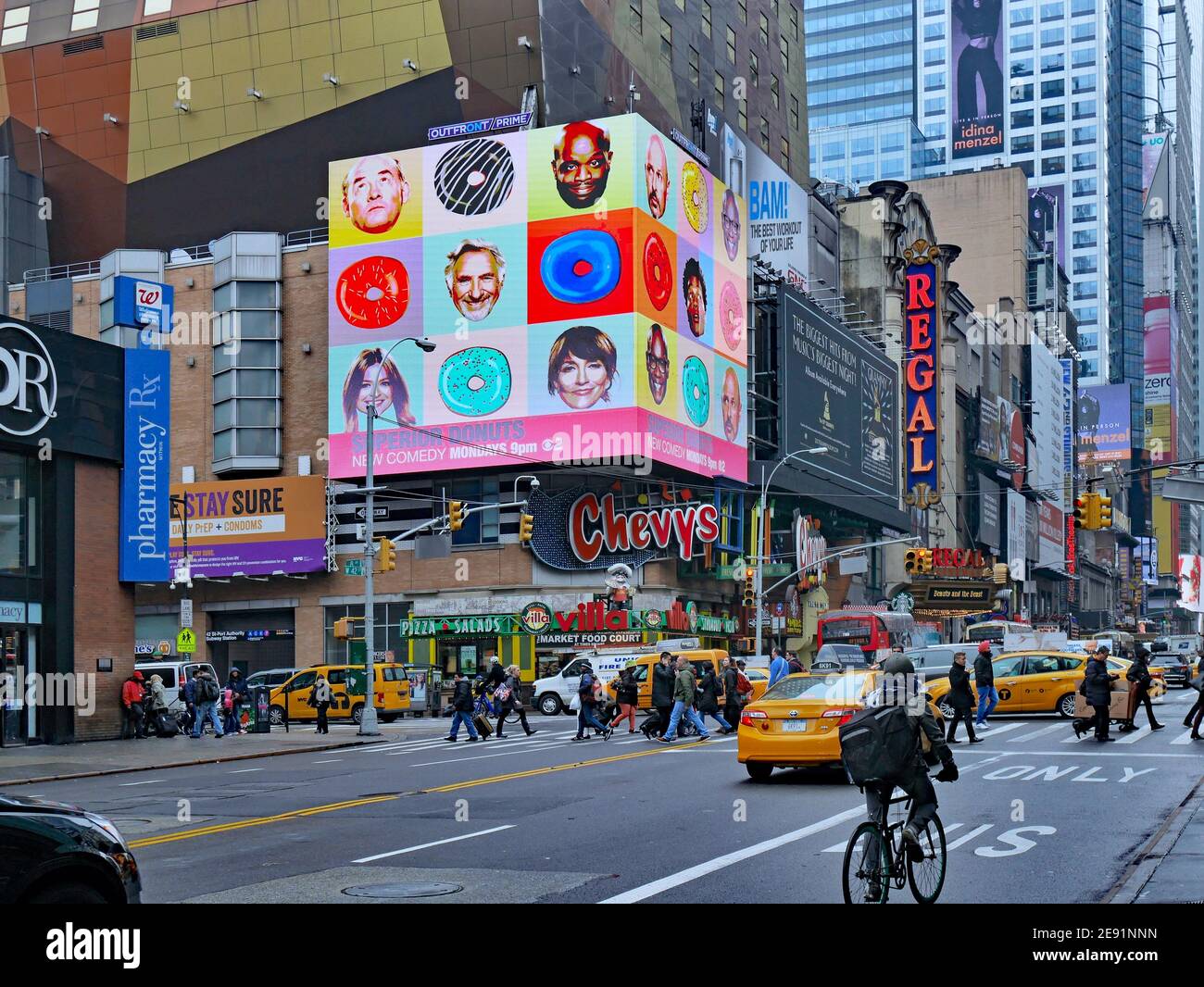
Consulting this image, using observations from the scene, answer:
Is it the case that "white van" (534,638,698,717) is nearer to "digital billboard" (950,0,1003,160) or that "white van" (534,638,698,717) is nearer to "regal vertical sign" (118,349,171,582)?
"regal vertical sign" (118,349,171,582)

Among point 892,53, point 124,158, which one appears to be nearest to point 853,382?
point 124,158

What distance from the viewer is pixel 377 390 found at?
206 feet

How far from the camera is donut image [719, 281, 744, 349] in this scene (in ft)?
221

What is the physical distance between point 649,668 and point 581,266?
76.3 ft

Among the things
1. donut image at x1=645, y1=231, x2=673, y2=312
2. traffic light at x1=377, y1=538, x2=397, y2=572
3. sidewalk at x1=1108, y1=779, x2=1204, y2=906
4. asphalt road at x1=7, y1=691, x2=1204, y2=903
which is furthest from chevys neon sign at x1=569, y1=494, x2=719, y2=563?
sidewalk at x1=1108, y1=779, x2=1204, y2=906

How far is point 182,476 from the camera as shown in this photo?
6725 cm

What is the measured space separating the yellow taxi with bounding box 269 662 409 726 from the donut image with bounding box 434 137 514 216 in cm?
2524

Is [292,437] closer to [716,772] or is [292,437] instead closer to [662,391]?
[662,391]

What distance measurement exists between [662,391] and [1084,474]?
131 meters

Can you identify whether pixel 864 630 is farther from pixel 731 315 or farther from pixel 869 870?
pixel 869 870

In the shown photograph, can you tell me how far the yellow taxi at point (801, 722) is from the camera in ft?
65.6

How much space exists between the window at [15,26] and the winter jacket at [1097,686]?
2599 inches

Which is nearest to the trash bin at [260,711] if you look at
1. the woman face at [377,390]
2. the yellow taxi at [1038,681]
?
the yellow taxi at [1038,681]

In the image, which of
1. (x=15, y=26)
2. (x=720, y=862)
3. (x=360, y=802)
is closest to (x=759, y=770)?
(x=360, y=802)
